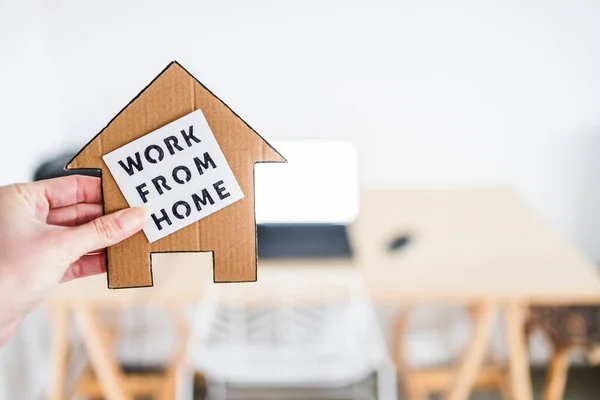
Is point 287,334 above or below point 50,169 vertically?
below

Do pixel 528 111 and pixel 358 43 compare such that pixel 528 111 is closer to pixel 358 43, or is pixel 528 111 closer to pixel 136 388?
pixel 358 43

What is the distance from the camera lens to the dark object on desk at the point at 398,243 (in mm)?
1732

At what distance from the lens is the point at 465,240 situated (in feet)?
5.80

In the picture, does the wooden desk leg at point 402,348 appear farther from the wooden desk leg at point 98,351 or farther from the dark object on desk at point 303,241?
the wooden desk leg at point 98,351

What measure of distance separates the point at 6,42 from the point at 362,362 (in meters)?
1.21

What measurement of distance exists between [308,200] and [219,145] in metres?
1.33

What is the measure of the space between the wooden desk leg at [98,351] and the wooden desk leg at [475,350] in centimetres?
94

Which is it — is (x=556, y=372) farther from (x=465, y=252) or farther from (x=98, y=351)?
(x=98, y=351)

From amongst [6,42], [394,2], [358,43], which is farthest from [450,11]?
[6,42]

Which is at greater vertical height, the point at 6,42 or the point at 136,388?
the point at 6,42

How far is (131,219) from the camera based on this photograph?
50 centimetres

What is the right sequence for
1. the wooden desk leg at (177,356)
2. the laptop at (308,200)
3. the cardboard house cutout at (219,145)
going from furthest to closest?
the wooden desk leg at (177,356)
the laptop at (308,200)
the cardboard house cutout at (219,145)

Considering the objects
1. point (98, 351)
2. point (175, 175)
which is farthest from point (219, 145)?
point (98, 351)

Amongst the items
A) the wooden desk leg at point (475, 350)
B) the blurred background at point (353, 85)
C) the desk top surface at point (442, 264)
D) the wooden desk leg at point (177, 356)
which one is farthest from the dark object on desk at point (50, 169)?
the wooden desk leg at point (475, 350)
